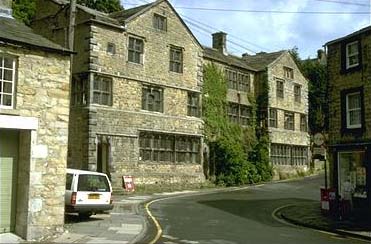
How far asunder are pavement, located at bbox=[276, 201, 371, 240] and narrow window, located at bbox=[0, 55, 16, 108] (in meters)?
12.3

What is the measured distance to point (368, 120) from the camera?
76.2 ft

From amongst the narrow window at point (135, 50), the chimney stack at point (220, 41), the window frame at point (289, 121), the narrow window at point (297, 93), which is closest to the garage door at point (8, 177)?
the narrow window at point (135, 50)

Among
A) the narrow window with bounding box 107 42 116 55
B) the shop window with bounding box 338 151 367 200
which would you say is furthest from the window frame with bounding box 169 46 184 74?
the shop window with bounding box 338 151 367 200

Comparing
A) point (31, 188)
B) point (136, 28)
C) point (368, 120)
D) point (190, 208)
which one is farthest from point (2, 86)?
point (136, 28)

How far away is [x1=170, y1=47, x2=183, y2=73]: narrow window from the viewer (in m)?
38.2

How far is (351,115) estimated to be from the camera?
81.1 feet

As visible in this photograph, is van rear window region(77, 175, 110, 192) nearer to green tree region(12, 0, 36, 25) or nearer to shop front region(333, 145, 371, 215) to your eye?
shop front region(333, 145, 371, 215)

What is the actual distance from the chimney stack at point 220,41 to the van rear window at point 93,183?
32.4 metres

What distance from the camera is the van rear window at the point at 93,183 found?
63.8ft

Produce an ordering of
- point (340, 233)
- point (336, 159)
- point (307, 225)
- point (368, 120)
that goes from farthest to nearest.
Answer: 1. point (336, 159)
2. point (368, 120)
3. point (307, 225)
4. point (340, 233)

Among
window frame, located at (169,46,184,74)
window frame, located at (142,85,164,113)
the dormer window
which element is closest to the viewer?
the dormer window

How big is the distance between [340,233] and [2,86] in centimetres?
1267

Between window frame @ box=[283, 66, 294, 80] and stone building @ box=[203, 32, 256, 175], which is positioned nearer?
stone building @ box=[203, 32, 256, 175]

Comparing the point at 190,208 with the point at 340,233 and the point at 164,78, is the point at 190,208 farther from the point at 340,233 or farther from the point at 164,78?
the point at 164,78
